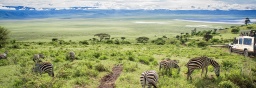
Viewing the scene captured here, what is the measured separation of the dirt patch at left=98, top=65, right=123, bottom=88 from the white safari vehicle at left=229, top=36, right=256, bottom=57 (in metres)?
12.6

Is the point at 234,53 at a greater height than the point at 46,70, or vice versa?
the point at 46,70

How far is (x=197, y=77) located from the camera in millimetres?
16359

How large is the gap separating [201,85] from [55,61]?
47.0 ft

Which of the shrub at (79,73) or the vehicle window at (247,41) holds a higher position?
the vehicle window at (247,41)

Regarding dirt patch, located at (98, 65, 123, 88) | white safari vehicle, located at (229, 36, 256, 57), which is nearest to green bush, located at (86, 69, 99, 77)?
dirt patch, located at (98, 65, 123, 88)

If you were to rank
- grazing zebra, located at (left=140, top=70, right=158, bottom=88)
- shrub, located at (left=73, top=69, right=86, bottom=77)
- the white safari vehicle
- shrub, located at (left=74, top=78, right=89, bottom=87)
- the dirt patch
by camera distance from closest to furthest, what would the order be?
grazing zebra, located at (left=140, top=70, right=158, bottom=88)
the dirt patch
shrub, located at (left=74, top=78, right=89, bottom=87)
shrub, located at (left=73, top=69, right=86, bottom=77)
the white safari vehicle

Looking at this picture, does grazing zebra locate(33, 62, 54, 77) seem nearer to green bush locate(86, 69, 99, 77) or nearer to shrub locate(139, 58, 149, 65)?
green bush locate(86, 69, 99, 77)

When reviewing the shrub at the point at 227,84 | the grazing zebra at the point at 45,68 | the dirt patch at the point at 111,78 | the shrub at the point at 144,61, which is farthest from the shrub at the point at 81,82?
the shrub at the point at 144,61

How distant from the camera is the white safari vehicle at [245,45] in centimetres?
2469

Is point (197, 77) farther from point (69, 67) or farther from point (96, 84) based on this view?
point (69, 67)

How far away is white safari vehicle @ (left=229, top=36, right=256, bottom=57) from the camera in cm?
2469

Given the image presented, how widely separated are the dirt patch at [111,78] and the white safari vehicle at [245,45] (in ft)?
41.2

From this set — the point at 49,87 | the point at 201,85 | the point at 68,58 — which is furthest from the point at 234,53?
the point at 49,87

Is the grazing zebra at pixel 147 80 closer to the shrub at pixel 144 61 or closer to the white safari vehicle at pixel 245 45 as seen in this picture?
the shrub at pixel 144 61
